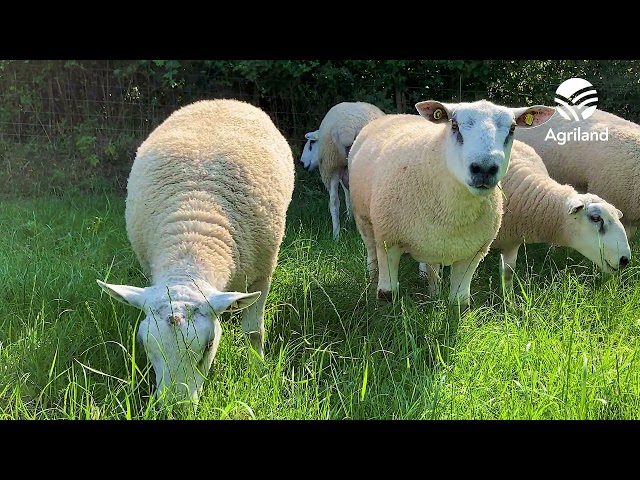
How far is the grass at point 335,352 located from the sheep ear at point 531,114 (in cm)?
94

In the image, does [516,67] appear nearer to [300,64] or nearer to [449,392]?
[300,64]

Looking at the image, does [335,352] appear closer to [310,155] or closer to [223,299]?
[223,299]

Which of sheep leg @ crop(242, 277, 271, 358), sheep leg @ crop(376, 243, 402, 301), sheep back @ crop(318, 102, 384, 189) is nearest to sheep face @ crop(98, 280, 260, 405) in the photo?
sheep leg @ crop(242, 277, 271, 358)

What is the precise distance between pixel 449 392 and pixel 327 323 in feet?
3.44

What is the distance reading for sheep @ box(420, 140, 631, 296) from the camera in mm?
4082

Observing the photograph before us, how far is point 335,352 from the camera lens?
2.84 meters

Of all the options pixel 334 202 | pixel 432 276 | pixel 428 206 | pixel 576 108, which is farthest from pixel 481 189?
pixel 334 202

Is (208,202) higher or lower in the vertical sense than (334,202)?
higher

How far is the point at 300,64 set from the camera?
681 cm

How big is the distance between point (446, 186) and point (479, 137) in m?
0.47

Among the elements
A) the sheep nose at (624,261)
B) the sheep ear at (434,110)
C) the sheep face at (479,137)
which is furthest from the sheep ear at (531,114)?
the sheep nose at (624,261)

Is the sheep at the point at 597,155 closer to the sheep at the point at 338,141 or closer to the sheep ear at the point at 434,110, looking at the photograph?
the sheep at the point at 338,141

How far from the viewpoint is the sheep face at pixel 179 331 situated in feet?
7.25

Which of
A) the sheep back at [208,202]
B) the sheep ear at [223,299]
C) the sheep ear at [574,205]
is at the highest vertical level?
the sheep back at [208,202]
